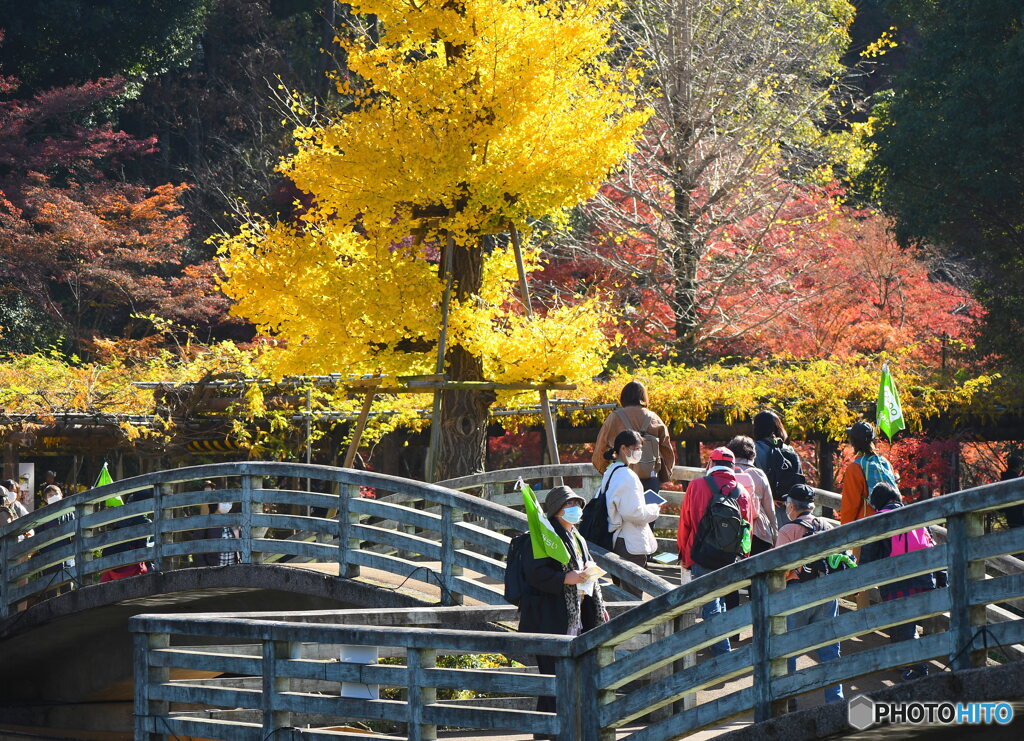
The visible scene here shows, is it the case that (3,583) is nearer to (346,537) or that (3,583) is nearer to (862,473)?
(346,537)

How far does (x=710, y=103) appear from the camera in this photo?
73.7ft

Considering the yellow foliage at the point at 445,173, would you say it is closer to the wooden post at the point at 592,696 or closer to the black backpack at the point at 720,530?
the black backpack at the point at 720,530

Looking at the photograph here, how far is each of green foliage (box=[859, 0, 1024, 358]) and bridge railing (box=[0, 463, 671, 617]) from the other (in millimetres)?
10482

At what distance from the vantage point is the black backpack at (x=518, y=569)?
25.8ft

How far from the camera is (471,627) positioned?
946cm

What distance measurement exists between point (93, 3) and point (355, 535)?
2459cm

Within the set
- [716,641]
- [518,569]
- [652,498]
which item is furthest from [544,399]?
[716,641]

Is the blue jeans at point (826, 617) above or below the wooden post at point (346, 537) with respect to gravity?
below

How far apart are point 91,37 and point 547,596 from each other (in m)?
28.2

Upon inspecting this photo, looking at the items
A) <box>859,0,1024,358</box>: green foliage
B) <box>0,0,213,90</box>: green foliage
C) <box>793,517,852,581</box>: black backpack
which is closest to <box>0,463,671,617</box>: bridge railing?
<box>793,517,852,581</box>: black backpack

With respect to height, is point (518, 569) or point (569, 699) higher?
point (518, 569)

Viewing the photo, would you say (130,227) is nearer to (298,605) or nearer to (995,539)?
(298,605)

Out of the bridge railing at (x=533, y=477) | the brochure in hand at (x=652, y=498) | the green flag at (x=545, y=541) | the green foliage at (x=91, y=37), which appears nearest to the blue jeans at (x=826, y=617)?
the brochure in hand at (x=652, y=498)

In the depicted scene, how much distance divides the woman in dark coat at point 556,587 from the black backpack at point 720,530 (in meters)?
1.13
